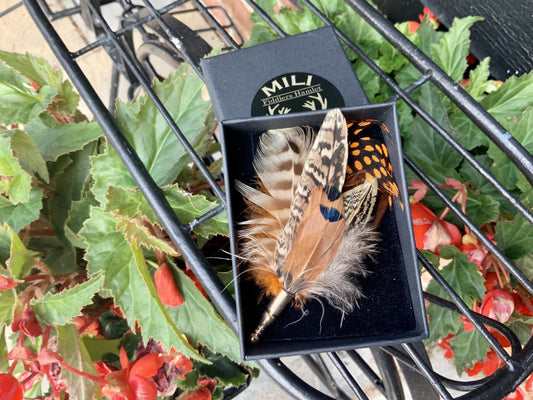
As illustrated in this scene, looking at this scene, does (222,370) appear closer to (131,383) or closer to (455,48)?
(131,383)

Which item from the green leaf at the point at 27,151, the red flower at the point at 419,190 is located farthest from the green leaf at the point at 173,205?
the red flower at the point at 419,190

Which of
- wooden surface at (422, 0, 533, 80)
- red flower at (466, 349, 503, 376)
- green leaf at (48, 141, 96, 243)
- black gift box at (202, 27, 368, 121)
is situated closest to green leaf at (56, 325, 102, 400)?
green leaf at (48, 141, 96, 243)

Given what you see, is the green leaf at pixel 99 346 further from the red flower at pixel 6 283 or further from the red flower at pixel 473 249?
the red flower at pixel 473 249

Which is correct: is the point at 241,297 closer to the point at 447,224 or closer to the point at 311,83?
the point at 311,83

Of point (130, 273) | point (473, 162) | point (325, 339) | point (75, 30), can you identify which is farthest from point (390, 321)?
point (75, 30)

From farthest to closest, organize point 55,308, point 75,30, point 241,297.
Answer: point 75,30 → point 55,308 → point 241,297

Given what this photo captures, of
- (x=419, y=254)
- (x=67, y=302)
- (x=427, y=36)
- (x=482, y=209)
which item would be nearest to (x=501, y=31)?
(x=427, y=36)
